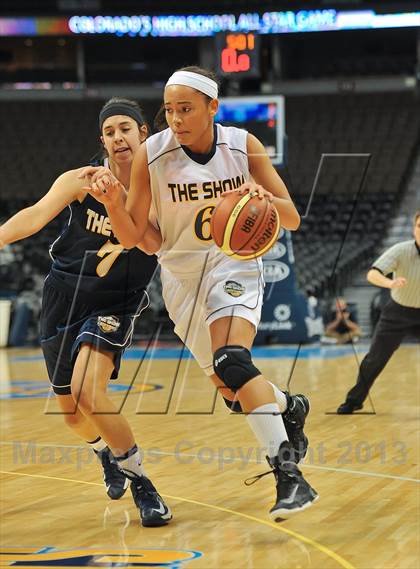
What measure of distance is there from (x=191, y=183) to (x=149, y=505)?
1.64 metres

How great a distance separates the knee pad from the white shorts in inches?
8.3

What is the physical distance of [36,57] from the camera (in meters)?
27.8

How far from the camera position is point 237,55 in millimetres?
15898

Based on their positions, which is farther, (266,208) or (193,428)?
(193,428)

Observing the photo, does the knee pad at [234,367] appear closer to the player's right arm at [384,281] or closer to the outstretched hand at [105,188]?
the outstretched hand at [105,188]

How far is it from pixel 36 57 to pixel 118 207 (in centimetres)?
2546

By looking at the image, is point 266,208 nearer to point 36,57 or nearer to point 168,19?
point 168,19

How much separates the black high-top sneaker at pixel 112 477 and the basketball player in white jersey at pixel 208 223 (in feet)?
3.88

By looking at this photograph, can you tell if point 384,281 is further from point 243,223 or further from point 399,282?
point 243,223

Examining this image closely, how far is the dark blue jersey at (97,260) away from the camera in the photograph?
4547mm

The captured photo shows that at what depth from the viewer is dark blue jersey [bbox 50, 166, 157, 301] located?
14.9 feet

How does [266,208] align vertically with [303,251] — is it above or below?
above

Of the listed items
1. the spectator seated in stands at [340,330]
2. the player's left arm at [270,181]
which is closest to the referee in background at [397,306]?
the player's left arm at [270,181]

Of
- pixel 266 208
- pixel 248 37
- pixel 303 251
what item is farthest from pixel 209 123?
pixel 303 251
